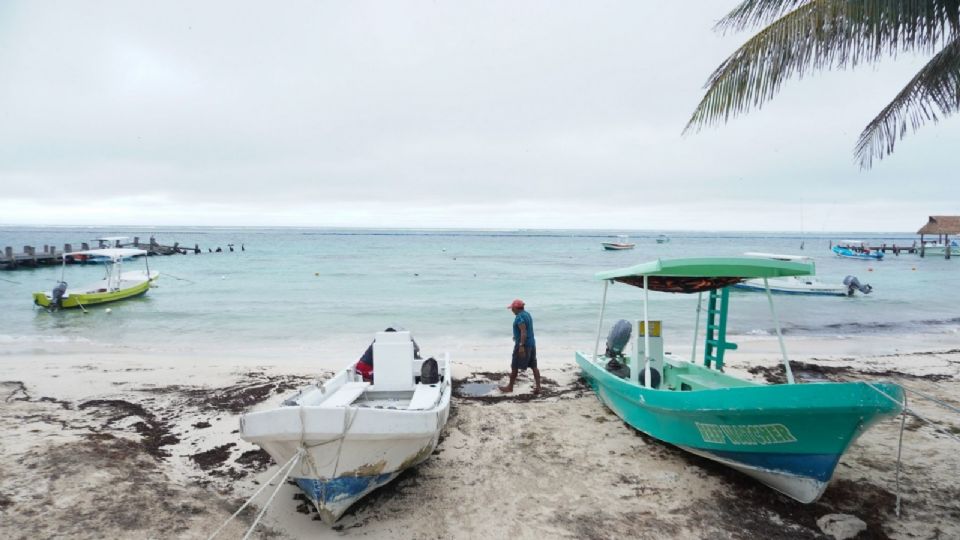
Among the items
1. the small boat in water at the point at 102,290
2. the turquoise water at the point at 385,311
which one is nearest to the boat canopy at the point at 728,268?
the turquoise water at the point at 385,311

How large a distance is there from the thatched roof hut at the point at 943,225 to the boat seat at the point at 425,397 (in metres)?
65.2

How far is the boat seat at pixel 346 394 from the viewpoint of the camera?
6.62 m

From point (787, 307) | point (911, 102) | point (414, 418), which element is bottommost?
point (787, 307)

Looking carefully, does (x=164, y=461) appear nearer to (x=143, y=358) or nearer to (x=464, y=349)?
(x=143, y=358)

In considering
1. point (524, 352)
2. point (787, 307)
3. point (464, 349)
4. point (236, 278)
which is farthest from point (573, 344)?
point (236, 278)

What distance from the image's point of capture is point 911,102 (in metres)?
6.83

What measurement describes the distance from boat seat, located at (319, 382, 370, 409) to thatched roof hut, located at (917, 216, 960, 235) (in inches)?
2594

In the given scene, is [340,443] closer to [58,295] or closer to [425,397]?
[425,397]

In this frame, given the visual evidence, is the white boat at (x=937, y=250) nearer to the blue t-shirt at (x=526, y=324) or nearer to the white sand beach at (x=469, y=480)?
the white sand beach at (x=469, y=480)

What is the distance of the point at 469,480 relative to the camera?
6.05 meters

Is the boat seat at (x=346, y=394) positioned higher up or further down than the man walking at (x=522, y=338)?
further down

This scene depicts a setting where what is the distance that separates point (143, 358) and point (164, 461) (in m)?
8.37

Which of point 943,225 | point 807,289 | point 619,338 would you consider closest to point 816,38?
point 619,338

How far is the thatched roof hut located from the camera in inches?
2047
